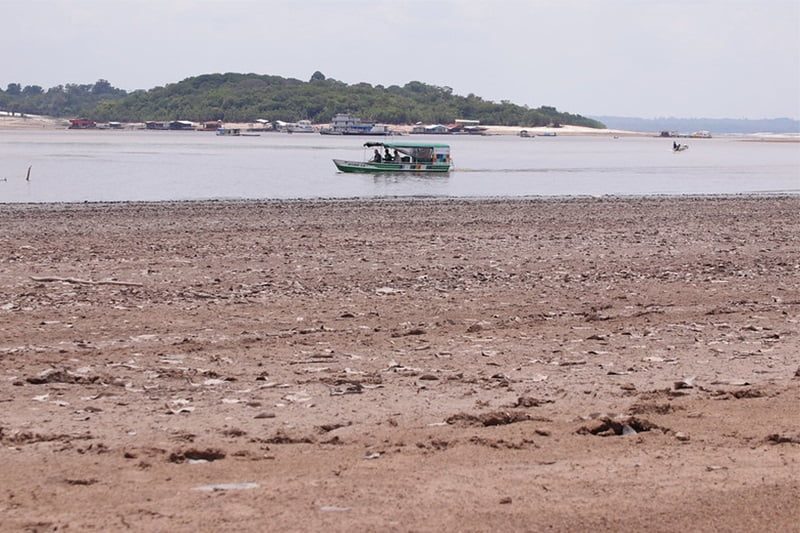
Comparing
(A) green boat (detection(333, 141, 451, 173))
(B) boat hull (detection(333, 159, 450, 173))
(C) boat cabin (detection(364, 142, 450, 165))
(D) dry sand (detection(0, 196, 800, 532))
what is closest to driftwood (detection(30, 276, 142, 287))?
(D) dry sand (detection(0, 196, 800, 532))

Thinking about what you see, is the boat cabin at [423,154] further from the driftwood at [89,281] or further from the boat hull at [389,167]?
the driftwood at [89,281]

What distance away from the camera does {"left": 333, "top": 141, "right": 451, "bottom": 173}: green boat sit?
5766cm

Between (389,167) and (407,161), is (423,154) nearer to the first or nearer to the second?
(407,161)

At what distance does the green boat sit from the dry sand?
4008 cm

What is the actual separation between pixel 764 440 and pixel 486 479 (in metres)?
2.08

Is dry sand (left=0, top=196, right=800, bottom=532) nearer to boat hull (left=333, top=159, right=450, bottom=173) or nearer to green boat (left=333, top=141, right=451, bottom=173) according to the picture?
boat hull (left=333, top=159, right=450, bottom=173)

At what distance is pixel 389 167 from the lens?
189ft

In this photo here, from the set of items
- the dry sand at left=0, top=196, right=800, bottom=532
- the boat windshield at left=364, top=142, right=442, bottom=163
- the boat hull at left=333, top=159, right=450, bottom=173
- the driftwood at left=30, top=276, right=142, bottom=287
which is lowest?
the boat hull at left=333, top=159, right=450, bottom=173

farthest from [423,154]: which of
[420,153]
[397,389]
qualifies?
[397,389]

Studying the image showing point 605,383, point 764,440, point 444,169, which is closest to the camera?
point 764,440

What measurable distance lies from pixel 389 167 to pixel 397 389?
49.9 meters

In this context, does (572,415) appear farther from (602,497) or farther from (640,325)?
(640,325)

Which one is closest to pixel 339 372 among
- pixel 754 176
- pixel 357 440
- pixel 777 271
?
→ pixel 357 440

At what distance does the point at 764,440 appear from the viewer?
267 inches
